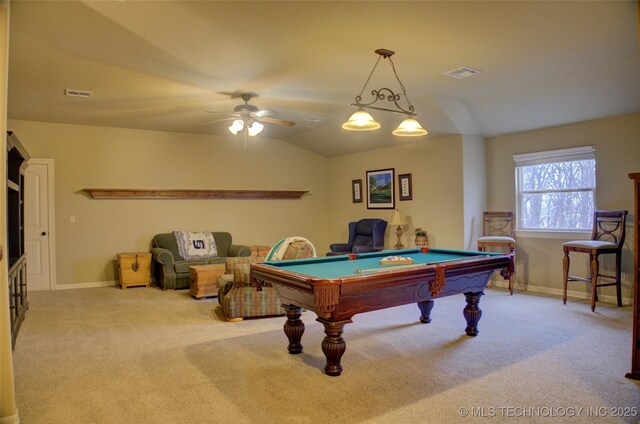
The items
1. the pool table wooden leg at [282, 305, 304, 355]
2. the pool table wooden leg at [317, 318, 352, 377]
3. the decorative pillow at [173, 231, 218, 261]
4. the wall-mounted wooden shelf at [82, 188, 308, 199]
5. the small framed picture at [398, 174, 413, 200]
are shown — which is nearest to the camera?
the pool table wooden leg at [317, 318, 352, 377]

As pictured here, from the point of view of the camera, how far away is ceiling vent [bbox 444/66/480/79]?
4539mm

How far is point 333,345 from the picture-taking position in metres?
3.18

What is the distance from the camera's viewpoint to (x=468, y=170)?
261 inches

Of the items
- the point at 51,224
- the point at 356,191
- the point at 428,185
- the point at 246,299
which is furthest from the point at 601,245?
the point at 51,224

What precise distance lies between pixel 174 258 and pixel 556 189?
5.95 m

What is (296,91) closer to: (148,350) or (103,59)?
(103,59)

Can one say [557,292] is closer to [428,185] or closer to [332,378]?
[428,185]

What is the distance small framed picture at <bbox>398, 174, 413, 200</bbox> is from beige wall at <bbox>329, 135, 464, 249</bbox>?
8 cm

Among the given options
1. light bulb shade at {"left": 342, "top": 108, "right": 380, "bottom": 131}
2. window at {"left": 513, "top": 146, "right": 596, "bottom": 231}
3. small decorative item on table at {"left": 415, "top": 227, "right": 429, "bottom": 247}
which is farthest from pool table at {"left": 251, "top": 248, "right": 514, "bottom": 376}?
small decorative item on table at {"left": 415, "top": 227, "right": 429, "bottom": 247}

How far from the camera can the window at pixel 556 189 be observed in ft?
18.9

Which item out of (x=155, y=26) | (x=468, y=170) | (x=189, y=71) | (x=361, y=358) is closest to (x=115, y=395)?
(x=361, y=358)

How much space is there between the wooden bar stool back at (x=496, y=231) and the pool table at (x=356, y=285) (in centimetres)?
203

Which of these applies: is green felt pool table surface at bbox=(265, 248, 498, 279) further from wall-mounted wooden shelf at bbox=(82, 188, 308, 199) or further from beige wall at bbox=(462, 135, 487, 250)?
wall-mounted wooden shelf at bbox=(82, 188, 308, 199)

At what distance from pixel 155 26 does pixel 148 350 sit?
275 cm
